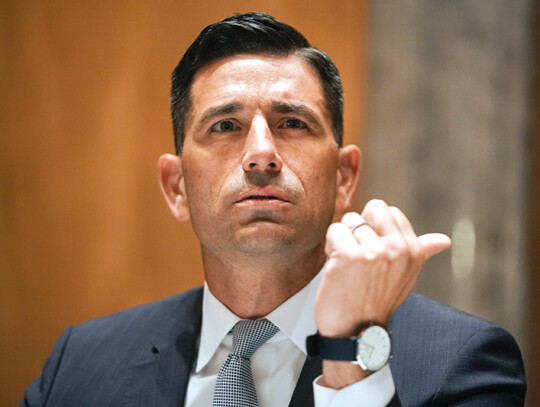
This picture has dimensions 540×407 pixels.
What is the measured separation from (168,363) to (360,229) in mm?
740

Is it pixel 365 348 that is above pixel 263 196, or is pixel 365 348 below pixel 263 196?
below

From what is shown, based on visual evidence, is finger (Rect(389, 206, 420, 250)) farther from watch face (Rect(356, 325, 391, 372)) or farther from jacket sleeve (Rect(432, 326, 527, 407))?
jacket sleeve (Rect(432, 326, 527, 407))

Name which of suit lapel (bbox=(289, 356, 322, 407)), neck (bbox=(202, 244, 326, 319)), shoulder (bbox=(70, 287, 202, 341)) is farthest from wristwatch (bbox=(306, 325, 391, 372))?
shoulder (bbox=(70, 287, 202, 341))

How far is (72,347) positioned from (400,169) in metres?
1.52

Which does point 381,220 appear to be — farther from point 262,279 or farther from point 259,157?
point 262,279

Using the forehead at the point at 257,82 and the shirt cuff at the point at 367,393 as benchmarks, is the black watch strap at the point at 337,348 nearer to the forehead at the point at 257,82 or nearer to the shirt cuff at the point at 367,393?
the shirt cuff at the point at 367,393

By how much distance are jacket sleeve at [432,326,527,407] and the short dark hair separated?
0.64m

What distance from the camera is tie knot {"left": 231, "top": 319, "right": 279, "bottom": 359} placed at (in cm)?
152

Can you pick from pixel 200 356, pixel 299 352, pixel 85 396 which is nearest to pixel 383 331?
pixel 299 352

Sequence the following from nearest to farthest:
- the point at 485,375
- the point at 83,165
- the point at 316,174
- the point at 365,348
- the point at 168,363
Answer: the point at 365,348
the point at 485,375
the point at 316,174
the point at 168,363
the point at 83,165

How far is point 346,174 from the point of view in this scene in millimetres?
1738

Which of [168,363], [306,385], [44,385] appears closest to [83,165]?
[44,385]

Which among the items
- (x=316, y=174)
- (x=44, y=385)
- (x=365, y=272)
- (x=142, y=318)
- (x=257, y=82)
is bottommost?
(x=44, y=385)

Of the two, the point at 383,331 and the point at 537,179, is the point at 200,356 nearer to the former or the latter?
the point at 383,331
